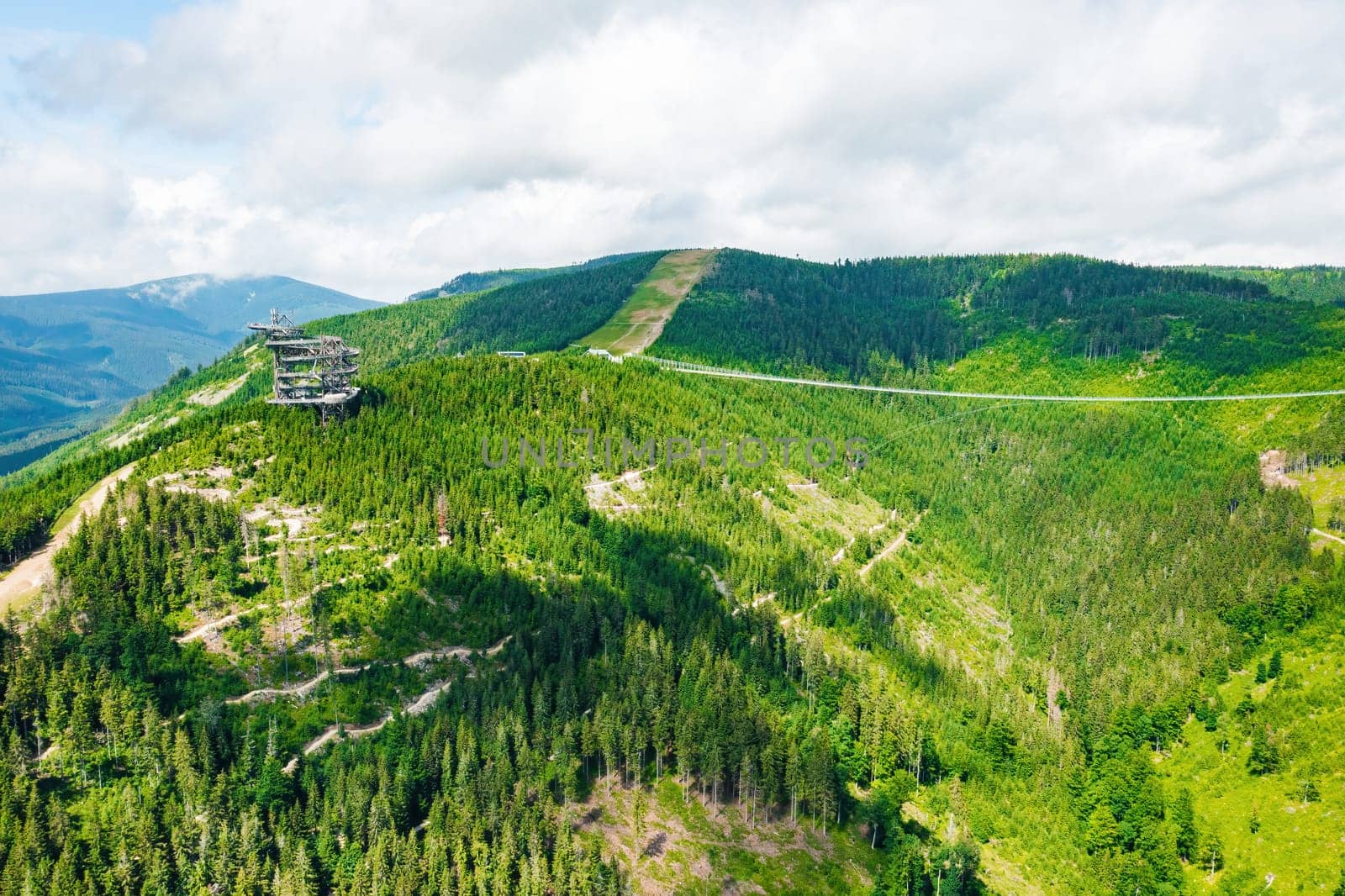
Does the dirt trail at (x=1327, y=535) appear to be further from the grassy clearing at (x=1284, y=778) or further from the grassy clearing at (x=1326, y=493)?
the grassy clearing at (x=1284, y=778)

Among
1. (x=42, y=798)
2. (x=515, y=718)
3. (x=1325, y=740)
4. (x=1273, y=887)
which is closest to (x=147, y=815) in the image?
(x=42, y=798)

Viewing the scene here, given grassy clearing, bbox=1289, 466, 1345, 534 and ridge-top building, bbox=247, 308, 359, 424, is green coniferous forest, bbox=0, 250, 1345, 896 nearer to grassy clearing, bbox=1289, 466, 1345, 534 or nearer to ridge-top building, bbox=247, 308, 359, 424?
grassy clearing, bbox=1289, 466, 1345, 534

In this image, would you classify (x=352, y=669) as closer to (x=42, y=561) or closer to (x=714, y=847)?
(x=42, y=561)

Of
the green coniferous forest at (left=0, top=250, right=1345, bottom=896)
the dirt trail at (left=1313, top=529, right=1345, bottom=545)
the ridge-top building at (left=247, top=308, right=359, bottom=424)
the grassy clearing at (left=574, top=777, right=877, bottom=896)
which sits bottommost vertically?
the grassy clearing at (left=574, top=777, right=877, bottom=896)

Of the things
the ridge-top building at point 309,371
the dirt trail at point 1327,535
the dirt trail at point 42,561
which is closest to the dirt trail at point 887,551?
the dirt trail at point 1327,535

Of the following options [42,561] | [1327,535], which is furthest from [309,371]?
[1327,535]

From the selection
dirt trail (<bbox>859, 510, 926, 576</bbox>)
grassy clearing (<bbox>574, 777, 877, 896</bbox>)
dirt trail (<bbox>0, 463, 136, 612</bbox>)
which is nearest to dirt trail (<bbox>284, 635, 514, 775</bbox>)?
grassy clearing (<bbox>574, 777, 877, 896</bbox>)
